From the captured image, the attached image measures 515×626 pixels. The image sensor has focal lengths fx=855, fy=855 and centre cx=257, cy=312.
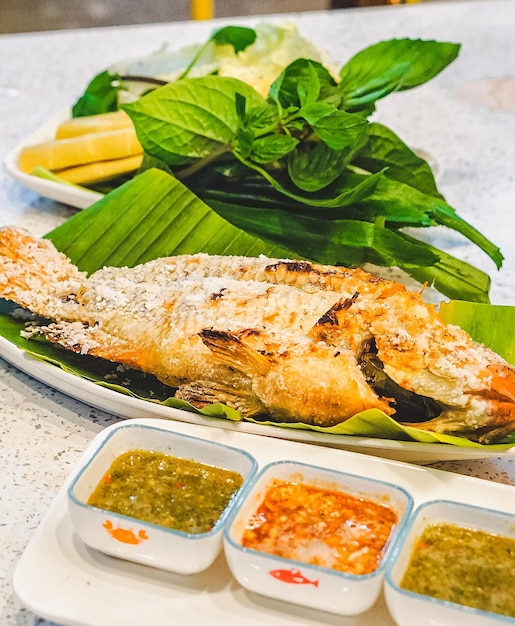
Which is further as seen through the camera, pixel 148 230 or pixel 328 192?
pixel 328 192

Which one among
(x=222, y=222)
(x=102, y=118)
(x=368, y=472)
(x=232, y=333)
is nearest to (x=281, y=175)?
(x=222, y=222)

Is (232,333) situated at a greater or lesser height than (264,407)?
greater

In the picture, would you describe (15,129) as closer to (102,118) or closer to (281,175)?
(102,118)

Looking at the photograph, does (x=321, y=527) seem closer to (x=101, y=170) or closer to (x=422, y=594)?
(x=422, y=594)

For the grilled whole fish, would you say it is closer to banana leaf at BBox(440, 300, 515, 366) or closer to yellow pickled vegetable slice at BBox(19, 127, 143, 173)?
banana leaf at BBox(440, 300, 515, 366)

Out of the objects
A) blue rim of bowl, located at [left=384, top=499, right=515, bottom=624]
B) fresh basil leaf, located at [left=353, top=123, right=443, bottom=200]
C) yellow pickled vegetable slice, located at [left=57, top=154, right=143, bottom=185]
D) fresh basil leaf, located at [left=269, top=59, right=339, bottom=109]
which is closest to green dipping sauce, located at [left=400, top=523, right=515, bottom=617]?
blue rim of bowl, located at [left=384, top=499, right=515, bottom=624]

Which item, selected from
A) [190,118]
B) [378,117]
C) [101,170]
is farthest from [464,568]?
[378,117]

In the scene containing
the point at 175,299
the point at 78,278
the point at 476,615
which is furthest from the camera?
the point at 78,278
